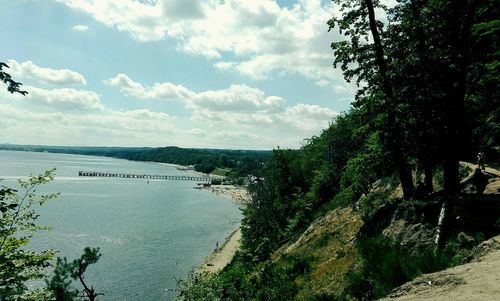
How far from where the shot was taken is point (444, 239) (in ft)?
42.3

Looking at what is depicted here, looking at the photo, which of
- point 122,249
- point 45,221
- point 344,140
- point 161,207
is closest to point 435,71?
point 344,140

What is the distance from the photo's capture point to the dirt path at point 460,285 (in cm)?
694

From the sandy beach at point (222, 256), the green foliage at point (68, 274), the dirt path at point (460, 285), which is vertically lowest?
the sandy beach at point (222, 256)

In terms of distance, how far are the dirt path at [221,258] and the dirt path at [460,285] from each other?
1720 inches

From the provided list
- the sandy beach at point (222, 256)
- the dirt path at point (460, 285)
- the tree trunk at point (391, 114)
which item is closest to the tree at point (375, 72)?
the tree trunk at point (391, 114)

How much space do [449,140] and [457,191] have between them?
76.9 inches

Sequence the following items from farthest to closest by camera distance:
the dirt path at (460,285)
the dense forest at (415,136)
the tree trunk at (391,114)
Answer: the tree trunk at (391,114), the dense forest at (415,136), the dirt path at (460,285)

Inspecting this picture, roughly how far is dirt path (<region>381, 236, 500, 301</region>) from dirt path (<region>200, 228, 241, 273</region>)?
143 ft

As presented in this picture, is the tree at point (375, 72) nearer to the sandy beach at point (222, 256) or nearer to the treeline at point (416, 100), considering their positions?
the treeline at point (416, 100)

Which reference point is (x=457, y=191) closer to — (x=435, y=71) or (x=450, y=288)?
(x=435, y=71)

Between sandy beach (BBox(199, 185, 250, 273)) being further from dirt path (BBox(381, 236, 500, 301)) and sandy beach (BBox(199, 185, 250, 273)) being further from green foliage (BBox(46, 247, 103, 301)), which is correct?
dirt path (BBox(381, 236, 500, 301))

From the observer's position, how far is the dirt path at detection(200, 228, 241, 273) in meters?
56.9

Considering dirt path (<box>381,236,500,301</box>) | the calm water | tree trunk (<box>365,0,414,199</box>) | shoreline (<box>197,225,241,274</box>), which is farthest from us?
shoreline (<box>197,225,241,274</box>)

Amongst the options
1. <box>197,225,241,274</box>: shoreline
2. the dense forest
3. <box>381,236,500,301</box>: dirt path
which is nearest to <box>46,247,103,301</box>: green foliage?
the dense forest
